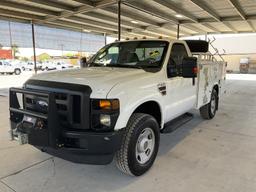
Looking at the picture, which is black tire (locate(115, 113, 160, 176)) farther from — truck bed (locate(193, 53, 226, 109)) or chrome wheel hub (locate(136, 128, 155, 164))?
truck bed (locate(193, 53, 226, 109))

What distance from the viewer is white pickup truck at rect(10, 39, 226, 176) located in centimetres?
248

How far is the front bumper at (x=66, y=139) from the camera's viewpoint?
8.05 ft

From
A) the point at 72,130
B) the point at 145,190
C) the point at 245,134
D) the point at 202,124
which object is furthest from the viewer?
the point at 202,124

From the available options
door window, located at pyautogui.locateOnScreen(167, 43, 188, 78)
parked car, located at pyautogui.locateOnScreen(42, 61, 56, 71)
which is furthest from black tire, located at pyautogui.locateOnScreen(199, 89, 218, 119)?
parked car, located at pyautogui.locateOnScreen(42, 61, 56, 71)

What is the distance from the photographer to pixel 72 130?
2.54m

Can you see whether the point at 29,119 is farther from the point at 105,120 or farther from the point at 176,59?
the point at 176,59

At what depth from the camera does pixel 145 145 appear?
3.17 m

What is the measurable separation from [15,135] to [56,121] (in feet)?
2.17

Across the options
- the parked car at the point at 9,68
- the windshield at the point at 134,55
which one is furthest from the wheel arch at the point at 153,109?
the parked car at the point at 9,68

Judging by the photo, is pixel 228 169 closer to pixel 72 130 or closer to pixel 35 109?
pixel 72 130

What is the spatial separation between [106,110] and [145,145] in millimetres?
993

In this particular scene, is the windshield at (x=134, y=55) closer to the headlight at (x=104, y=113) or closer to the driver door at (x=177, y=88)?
the driver door at (x=177, y=88)

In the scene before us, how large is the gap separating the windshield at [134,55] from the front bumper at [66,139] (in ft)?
4.87

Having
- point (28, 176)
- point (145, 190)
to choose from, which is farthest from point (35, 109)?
point (145, 190)
